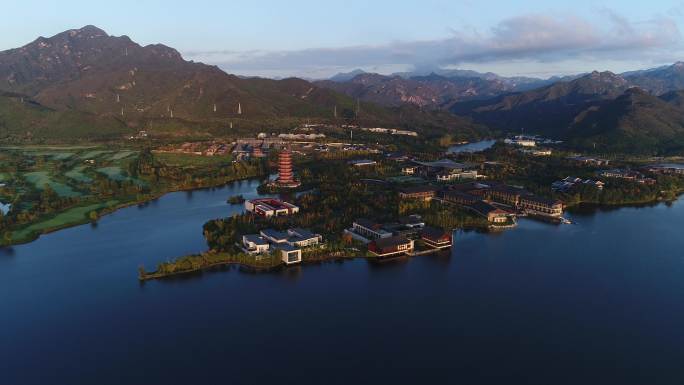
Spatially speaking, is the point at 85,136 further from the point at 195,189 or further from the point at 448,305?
the point at 448,305

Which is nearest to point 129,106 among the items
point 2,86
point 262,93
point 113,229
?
point 262,93

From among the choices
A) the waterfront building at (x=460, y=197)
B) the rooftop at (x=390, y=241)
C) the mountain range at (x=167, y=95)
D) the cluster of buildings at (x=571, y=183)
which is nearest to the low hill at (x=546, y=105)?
the mountain range at (x=167, y=95)

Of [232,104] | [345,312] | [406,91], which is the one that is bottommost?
[345,312]

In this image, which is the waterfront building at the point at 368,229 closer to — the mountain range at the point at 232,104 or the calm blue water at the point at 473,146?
the calm blue water at the point at 473,146

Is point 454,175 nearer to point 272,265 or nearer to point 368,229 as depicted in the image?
point 368,229

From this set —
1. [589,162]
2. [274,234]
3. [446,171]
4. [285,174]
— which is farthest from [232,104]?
[274,234]

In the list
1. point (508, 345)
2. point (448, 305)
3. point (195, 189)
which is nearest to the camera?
point (508, 345)
